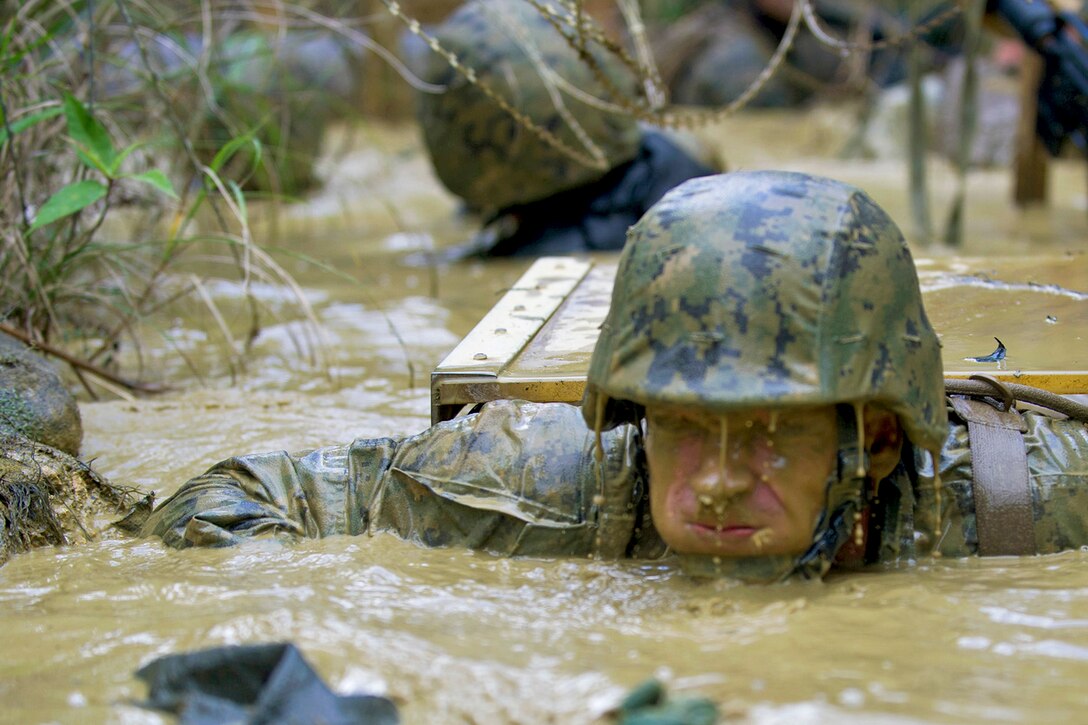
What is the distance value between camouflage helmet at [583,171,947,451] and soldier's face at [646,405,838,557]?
82mm

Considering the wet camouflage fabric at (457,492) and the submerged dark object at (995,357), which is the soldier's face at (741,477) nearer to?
the wet camouflage fabric at (457,492)

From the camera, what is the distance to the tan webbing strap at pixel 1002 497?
2.34 meters

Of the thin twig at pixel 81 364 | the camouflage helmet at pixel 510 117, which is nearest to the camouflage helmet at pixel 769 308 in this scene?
the thin twig at pixel 81 364

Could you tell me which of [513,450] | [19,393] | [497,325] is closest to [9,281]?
[19,393]

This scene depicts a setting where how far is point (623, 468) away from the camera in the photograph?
2387 mm

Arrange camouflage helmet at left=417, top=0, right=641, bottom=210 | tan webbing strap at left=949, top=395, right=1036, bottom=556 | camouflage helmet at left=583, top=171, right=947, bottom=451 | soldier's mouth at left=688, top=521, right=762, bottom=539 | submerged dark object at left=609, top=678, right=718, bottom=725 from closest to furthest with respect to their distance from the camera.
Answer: submerged dark object at left=609, top=678, right=718, bottom=725 < camouflage helmet at left=583, top=171, right=947, bottom=451 < soldier's mouth at left=688, top=521, right=762, bottom=539 < tan webbing strap at left=949, top=395, right=1036, bottom=556 < camouflage helmet at left=417, top=0, right=641, bottom=210

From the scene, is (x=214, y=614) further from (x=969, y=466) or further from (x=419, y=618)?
(x=969, y=466)

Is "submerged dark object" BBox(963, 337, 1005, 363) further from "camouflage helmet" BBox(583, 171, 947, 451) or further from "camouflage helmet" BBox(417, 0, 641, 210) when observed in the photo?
"camouflage helmet" BBox(417, 0, 641, 210)

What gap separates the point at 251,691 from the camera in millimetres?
1744

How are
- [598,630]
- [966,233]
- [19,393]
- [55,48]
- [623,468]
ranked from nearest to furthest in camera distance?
[598,630] → [623,468] → [19,393] → [55,48] → [966,233]

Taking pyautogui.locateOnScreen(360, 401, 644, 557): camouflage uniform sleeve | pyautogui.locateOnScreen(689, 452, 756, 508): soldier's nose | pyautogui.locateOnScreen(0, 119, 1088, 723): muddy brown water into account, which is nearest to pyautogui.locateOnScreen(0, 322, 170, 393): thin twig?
pyautogui.locateOnScreen(0, 119, 1088, 723): muddy brown water

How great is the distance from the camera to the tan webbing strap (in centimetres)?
234

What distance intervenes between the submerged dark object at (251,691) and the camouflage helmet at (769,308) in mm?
636

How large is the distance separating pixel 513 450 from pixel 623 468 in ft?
0.76
